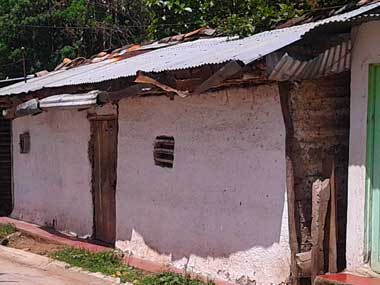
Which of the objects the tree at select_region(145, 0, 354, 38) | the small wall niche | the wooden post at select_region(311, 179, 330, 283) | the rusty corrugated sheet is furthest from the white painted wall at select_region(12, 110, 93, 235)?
the rusty corrugated sheet

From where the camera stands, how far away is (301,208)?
23.6ft

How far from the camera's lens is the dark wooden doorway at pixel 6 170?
15.4m

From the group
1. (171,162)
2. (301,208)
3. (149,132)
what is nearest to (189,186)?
(171,162)

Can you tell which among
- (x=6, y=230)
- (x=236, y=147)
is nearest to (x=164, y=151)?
(x=236, y=147)

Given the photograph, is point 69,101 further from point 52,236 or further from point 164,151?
point 52,236

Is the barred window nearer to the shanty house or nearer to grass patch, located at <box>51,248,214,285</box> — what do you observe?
the shanty house

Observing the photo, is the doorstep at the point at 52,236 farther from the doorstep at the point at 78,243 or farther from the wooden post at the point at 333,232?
the wooden post at the point at 333,232

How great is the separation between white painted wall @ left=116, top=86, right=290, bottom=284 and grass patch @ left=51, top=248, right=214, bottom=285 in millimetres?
426

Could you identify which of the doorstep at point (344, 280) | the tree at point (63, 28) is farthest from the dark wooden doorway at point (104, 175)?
the tree at point (63, 28)

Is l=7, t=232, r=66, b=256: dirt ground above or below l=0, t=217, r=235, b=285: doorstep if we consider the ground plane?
below

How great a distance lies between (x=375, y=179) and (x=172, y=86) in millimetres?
2594

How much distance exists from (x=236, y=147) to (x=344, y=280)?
215cm

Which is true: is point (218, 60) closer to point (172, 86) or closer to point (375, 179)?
point (172, 86)

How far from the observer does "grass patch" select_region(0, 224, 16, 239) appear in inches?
491
